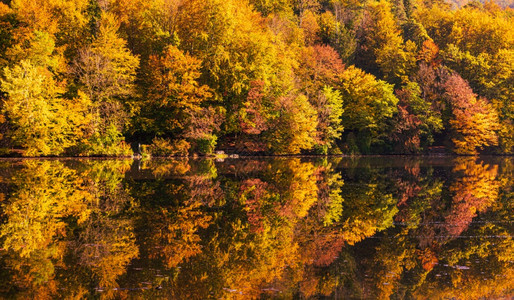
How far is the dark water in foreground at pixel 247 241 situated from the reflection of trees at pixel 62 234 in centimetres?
4

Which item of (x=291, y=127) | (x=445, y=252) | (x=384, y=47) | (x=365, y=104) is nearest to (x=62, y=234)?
(x=445, y=252)

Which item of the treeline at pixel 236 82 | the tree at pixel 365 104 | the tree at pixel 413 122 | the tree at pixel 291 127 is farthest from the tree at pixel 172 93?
the tree at pixel 413 122

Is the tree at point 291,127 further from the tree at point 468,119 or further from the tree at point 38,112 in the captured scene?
the tree at point 468,119

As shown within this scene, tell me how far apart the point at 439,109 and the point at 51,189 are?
183 feet

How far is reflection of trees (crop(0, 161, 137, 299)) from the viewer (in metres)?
10.5

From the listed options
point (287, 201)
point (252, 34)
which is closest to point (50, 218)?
point (287, 201)

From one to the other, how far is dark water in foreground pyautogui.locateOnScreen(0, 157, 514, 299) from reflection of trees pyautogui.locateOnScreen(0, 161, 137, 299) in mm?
38

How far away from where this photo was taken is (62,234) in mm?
14359

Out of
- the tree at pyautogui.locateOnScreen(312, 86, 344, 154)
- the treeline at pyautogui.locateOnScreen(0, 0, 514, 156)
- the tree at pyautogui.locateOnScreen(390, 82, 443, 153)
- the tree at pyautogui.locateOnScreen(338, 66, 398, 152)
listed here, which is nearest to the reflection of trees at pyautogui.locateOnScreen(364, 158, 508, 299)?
the treeline at pyautogui.locateOnScreen(0, 0, 514, 156)

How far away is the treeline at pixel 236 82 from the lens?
4459cm

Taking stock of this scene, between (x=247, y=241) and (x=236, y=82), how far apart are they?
38.9 meters

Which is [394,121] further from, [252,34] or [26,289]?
[26,289]

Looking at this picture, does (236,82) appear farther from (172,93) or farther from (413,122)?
(413,122)

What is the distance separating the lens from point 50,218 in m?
16.4
